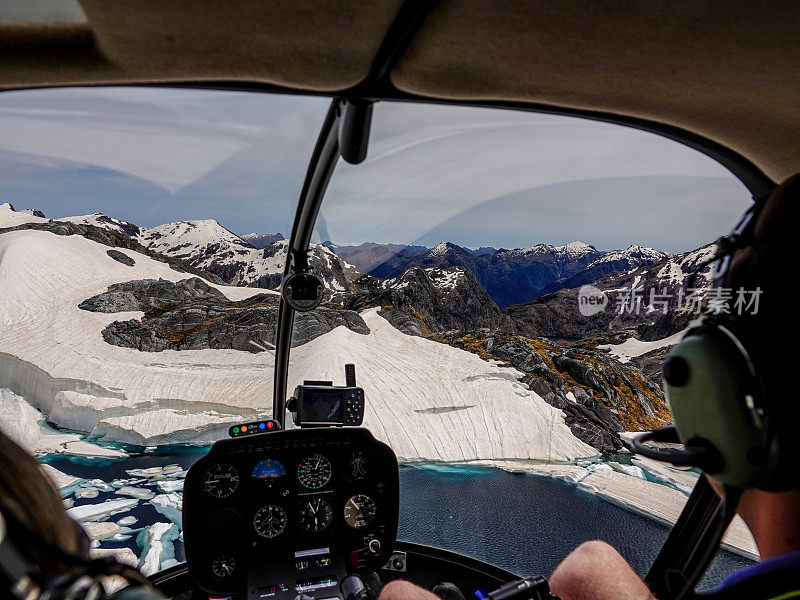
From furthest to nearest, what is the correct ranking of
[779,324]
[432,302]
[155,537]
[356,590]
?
1. [432,302]
2. [155,537]
3. [356,590]
4. [779,324]

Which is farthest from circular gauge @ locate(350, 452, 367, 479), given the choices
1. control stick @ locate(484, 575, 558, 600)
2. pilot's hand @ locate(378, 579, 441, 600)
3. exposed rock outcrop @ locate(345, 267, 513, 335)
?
exposed rock outcrop @ locate(345, 267, 513, 335)

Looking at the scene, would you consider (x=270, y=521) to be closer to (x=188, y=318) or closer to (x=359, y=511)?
(x=359, y=511)

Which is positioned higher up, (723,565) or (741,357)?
(741,357)

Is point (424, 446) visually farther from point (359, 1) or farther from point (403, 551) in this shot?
point (359, 1)

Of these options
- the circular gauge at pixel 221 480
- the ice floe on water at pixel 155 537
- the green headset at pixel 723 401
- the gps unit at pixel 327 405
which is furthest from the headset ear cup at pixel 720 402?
the ice floe on water at pixel 155 537

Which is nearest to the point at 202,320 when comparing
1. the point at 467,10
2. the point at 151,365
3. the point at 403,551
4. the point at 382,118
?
the point at 151,365

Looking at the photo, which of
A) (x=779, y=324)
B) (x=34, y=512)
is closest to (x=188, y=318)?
(x=34, y=512)

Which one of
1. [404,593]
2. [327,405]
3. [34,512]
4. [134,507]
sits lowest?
[134,507]
